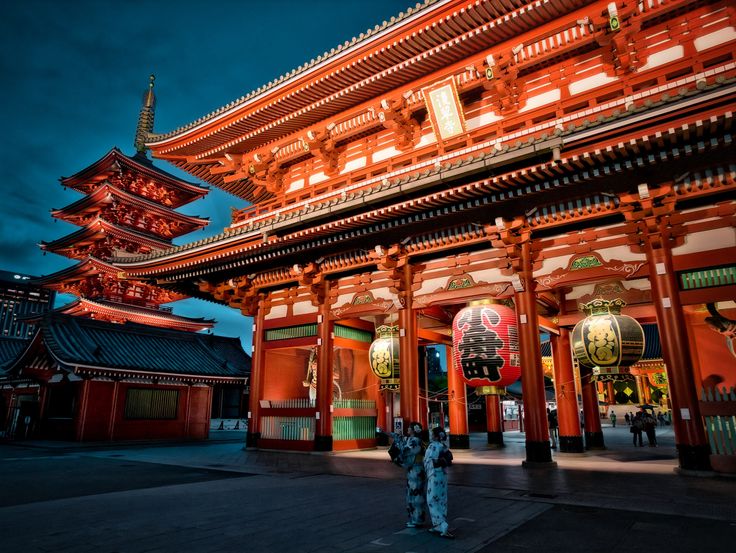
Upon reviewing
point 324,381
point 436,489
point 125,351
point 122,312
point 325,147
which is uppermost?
point 325,147

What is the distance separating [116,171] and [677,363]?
113 feet

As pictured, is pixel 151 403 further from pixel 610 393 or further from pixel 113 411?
pixel 610 393

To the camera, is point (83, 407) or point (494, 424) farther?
point (83, 407)

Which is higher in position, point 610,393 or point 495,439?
point 610,393

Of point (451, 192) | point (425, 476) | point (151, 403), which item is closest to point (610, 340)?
point (451, 192)

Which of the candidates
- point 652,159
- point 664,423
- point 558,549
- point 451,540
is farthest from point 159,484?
point 664,423

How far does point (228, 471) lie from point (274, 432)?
5.12 metres

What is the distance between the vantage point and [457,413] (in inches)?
679

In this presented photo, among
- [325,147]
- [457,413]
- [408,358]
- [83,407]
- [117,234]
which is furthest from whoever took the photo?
[117,234]

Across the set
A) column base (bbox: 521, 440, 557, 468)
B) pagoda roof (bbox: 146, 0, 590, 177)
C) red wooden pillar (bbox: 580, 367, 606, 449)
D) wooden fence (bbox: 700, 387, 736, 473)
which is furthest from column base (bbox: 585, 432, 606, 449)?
pagoda roof (bbox: 146, 0, 590, 177)

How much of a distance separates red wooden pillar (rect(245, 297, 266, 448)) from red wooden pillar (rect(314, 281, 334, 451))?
281 centimetres

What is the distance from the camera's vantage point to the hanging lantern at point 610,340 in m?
10.5

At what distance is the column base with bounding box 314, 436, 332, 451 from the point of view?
14.4 meters

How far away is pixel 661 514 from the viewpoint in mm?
5754
